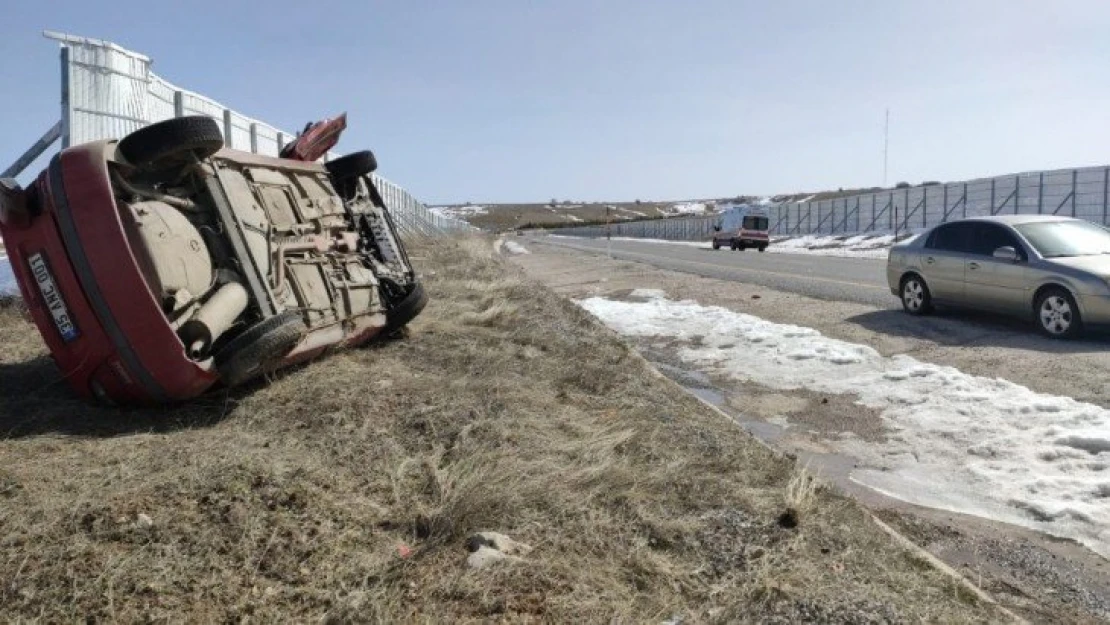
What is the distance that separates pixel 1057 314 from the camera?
400 inches

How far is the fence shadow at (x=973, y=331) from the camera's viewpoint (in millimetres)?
9680

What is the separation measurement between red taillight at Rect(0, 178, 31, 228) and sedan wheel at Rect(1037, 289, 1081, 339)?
10446 millimetres

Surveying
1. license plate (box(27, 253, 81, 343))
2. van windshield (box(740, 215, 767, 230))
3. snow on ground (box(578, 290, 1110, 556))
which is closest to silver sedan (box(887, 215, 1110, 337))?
snow on ground (box(578, 290, 1110, 556))

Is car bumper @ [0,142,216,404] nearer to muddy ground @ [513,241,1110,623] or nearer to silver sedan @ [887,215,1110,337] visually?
muddy ground @ [513,241,1110,623]

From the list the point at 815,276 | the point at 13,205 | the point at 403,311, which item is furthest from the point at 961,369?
→ the point at 815,276

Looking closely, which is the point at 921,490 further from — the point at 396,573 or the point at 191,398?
the point at 191,398

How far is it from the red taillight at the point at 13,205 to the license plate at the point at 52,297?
0.76 ft

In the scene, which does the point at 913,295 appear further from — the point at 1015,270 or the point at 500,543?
the point at 500,543

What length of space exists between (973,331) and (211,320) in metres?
9.54

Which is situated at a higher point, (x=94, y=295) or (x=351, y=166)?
(x=351, y=166)

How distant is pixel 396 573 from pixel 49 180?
3298mm

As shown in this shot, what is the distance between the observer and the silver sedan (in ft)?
32.8

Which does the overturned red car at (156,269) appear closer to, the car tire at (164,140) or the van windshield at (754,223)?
the car tire at (164,140)

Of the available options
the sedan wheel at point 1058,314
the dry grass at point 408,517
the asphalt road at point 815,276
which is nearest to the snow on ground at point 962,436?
the dry grass at point 408,517
